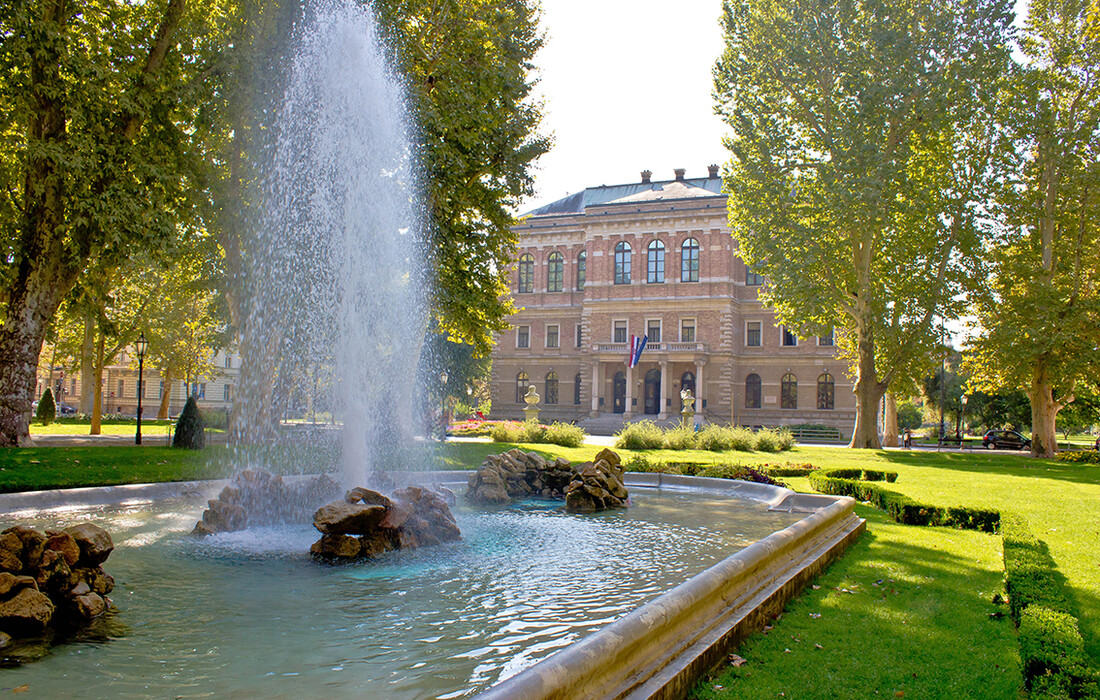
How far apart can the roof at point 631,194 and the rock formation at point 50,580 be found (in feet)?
167

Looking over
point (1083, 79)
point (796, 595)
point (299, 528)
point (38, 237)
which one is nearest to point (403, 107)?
point (38, 237)

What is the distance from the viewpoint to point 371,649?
4617 mm

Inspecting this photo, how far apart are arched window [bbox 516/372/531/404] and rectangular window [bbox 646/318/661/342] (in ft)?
35.4

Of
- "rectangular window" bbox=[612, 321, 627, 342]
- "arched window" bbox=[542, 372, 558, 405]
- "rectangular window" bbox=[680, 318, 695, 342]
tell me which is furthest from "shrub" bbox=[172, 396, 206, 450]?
"arched window" bbox=[542, 372, 558, 405]

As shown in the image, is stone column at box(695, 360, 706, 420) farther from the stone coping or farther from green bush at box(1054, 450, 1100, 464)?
the stone coping

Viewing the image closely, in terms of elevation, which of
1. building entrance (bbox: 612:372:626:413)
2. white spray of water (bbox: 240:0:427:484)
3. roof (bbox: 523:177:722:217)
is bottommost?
building entrance (bbox: 612:372:626:413)

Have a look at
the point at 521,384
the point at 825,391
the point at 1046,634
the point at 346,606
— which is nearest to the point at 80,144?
the point at 346,606

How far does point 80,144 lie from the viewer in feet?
48.7

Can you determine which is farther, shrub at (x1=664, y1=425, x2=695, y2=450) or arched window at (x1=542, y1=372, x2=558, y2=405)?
arched window at (x1=542, y1=372, x2=558, y2=405)

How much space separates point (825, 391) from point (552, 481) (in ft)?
138

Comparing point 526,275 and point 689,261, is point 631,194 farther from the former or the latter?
point 526,275

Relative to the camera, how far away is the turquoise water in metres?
4.05

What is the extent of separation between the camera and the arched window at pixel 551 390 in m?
56.9

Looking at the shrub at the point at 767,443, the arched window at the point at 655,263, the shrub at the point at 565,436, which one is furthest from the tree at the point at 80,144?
the arched window at the point at 655,263
